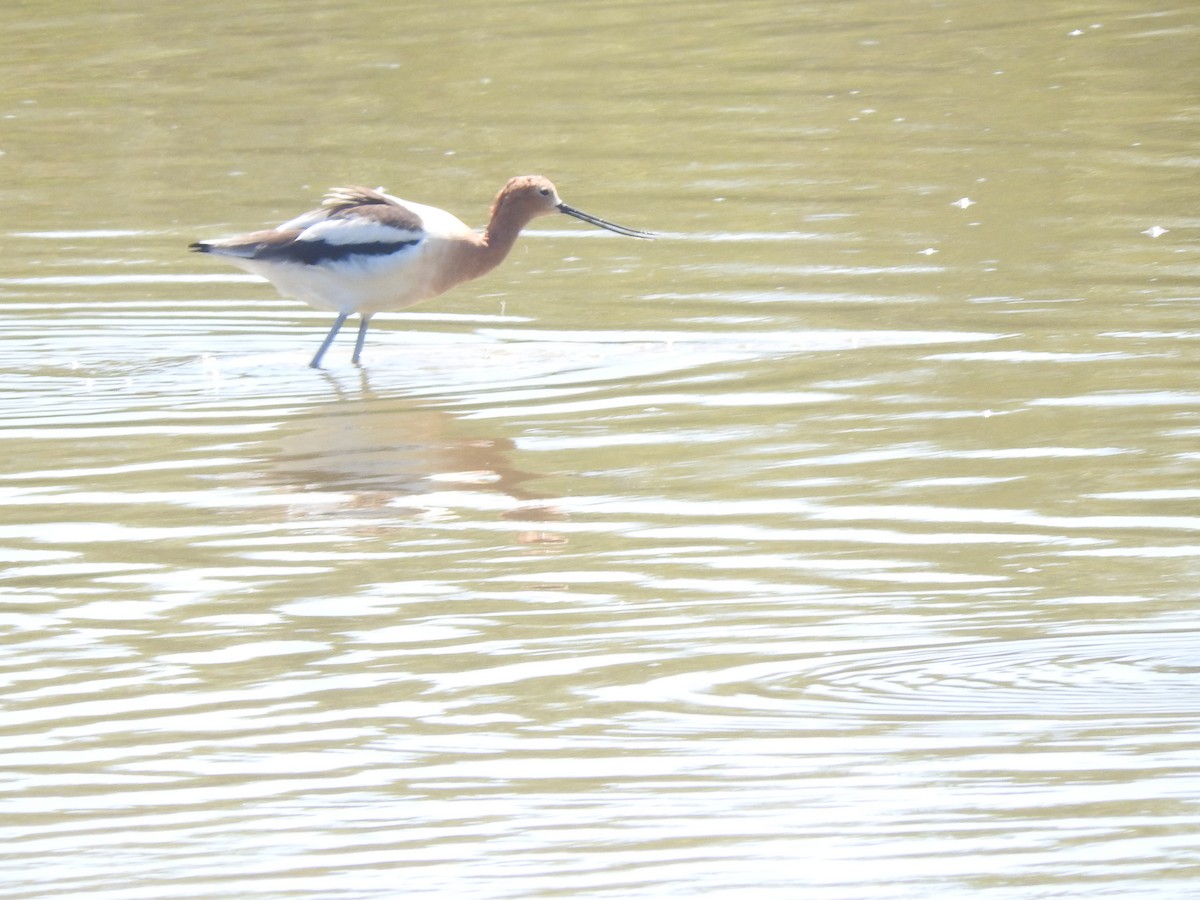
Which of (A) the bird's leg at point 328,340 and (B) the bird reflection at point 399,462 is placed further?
(A) the bird's leg at point 328,340

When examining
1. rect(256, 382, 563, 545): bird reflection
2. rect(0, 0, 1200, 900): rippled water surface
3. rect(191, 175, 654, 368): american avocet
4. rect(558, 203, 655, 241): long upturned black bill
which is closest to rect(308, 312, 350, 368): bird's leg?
rect(191, 175, 654, 368): american avocet

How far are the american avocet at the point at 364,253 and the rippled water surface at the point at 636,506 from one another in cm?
31

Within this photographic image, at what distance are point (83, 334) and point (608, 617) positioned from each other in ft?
18.0

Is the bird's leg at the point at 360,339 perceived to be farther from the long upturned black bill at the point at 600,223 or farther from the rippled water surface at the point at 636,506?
the long upturned black bill at the point at 600,223

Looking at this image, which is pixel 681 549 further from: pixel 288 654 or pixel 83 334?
pixel 83 334

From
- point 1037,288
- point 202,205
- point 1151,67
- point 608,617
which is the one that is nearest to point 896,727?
point 608,617

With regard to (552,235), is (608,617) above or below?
below

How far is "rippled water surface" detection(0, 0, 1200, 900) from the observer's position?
484 cm

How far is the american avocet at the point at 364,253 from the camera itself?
421 inches

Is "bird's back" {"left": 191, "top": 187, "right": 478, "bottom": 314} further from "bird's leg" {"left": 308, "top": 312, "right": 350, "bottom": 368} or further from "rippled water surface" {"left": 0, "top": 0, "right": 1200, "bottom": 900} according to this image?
"rippled water surface" {"left": 0, "top": 0, "right": 1200, "bottom": 900}

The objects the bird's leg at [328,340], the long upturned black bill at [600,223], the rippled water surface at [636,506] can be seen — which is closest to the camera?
the rippled water surface at [636,506]

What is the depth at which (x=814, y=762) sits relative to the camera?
5.12m

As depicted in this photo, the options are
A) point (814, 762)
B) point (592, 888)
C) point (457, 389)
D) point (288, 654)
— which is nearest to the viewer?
point (592, 888)

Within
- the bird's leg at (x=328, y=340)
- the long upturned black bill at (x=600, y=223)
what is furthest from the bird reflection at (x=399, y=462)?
the long upturned black bill at (x=600, y=223)
